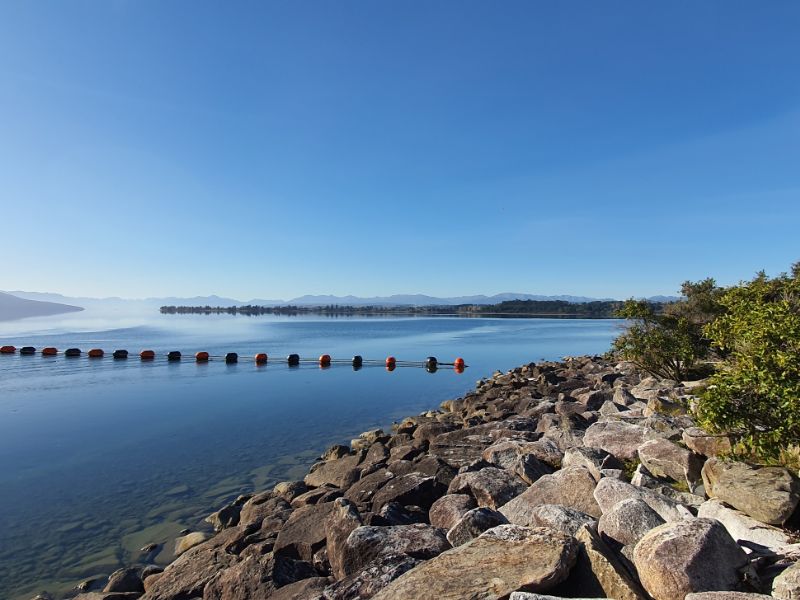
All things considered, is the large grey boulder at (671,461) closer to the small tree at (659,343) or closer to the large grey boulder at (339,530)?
the large grey boulder at (339,530)

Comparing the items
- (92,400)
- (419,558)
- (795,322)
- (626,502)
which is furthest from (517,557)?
(92,400)

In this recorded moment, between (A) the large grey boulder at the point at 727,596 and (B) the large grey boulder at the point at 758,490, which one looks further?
(B) the large grey boulder at the point at 758,490

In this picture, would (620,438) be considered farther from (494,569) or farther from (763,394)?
(494,569)

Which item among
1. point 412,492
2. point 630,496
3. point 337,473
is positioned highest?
point 630,496

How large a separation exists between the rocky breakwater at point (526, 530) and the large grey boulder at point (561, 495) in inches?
0.8

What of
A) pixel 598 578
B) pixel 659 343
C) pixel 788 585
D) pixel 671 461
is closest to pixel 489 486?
pixel 671 461

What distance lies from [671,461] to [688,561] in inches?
146

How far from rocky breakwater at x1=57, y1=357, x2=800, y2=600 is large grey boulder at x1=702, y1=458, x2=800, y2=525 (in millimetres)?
17

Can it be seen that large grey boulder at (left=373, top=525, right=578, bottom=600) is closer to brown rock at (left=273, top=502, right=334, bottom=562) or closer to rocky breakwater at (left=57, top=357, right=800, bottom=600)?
rocky breakwater at (left=57, top=357, right=800, bottom=600)

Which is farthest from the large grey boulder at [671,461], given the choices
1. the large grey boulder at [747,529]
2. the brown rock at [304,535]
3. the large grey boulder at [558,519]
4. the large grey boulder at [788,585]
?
the brown rock at [304,535]

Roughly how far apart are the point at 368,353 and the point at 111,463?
37.7 meters

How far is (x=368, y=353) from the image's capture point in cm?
5284

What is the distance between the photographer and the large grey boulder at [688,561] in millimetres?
4082

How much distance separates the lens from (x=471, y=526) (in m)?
5.68
